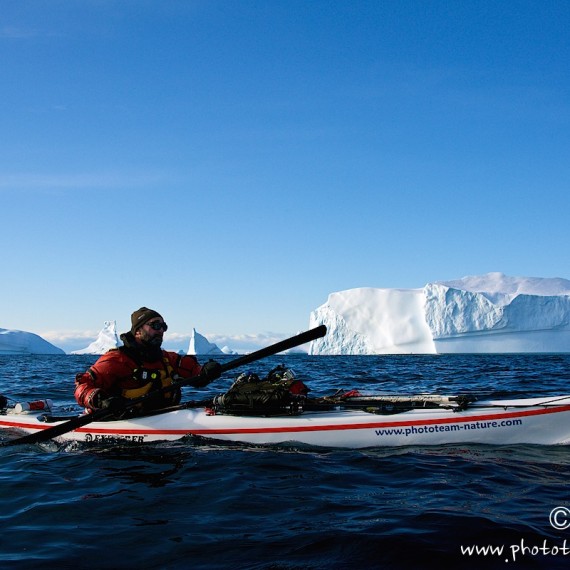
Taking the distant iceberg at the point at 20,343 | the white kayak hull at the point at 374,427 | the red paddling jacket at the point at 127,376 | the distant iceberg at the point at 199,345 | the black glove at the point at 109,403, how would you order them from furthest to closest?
the distant iceberg at the point at 20,343, the distant iceberg at the point at 199,345, the red paddling jacket at the point at 127,376, the black glove at the point at 109,403, the white kayak hull at the point at 374,427

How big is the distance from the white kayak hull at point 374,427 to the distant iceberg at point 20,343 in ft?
355

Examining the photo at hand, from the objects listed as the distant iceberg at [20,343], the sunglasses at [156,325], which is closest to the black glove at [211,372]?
the sunglasses at [156,325]

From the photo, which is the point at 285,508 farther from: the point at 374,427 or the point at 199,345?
the point at 199,345

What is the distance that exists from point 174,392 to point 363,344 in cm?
7705

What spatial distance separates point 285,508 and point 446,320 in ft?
241

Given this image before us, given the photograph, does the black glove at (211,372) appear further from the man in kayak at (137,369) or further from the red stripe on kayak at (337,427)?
the red stripe on kayak at (337,427)

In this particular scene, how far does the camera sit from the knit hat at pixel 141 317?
7.58m

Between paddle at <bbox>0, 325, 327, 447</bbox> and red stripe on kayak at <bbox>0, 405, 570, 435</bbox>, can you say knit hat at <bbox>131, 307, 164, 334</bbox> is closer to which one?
paddle at <bbox>0, 325, 327, 447</bbox>

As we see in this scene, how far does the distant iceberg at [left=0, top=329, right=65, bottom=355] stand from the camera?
4163 inches

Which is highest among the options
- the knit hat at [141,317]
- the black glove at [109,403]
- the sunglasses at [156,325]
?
the knit hat at [141,317]

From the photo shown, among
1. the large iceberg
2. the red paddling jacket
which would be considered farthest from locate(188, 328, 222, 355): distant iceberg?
the red paddling jacket

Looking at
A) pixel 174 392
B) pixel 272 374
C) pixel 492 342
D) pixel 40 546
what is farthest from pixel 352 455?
pixel 492 342

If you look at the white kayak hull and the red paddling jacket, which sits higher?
the red paddling jacket

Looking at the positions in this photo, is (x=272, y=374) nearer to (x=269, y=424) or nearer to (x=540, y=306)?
(x=269, y=424)
